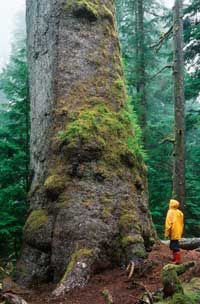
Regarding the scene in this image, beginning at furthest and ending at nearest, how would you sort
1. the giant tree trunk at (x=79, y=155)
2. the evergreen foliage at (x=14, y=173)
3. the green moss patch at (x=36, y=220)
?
the evergreen foliage at (x=14, y=173) → the green moss patch at (x=36, y=220) → the giant tree trunk at (x=79, y=155)

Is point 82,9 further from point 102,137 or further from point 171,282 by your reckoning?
point 171,282

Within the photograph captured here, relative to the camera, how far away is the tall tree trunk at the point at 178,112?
37.3 ft

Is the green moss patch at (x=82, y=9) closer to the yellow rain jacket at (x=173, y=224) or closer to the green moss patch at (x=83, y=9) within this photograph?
the green moss patch at (x=83, y=9)

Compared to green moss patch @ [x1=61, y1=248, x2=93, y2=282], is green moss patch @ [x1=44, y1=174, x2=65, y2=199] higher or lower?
higher

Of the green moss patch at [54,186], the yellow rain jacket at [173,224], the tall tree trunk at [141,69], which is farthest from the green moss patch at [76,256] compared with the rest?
the tall tree trunk at [141,69]

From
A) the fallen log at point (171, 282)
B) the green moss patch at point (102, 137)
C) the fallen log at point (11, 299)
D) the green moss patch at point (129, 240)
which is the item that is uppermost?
the green moss patch at point (102, 137)

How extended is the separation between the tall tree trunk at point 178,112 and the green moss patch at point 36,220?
537 cm

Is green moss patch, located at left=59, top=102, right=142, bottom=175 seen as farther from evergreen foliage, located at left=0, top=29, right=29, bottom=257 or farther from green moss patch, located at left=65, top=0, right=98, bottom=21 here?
evergreen foliage, located at left=0, top=29, right=29, bottom=257

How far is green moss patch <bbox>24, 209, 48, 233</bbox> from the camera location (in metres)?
6.54

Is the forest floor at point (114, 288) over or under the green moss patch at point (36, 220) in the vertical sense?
under

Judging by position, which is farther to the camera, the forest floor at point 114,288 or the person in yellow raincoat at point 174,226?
the person in yellow raincoat at point 174,226

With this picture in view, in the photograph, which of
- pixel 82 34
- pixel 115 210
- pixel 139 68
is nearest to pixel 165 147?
pixel 139 68

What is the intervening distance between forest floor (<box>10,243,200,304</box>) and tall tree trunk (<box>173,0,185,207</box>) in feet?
17.0

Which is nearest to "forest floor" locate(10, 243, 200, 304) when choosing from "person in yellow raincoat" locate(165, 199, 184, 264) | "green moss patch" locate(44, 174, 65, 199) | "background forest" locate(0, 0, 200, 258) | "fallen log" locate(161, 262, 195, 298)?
"fallen log" locate(161, 262, 195, 298)
